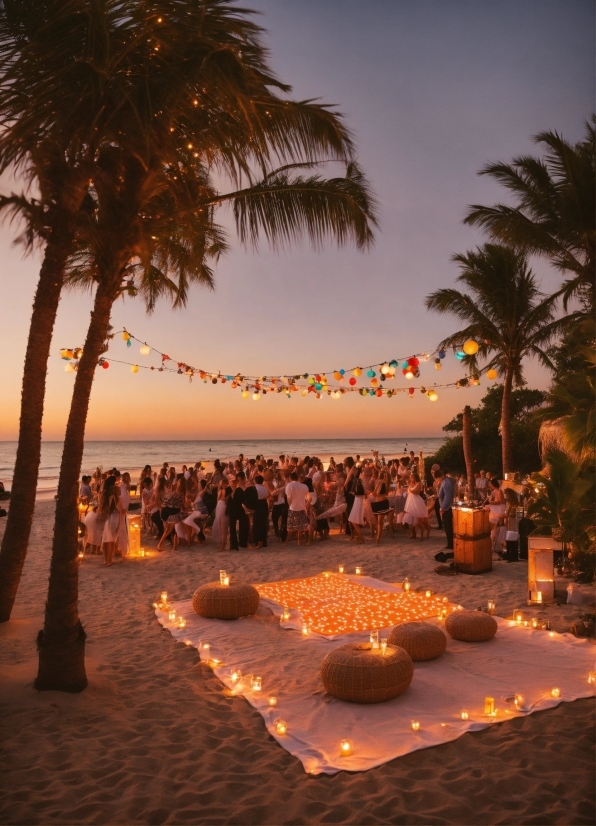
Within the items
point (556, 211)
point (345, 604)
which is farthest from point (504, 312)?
point (345, 604)

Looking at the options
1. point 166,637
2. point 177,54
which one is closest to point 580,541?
point 166,637

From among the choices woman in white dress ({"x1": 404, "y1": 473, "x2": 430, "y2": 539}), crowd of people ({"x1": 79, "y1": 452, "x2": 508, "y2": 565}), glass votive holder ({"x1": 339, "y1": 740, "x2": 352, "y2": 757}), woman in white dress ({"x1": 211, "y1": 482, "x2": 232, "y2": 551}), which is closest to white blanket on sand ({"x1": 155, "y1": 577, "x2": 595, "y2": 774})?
glass votive holder ({"x1": 339, "y1": 740, "x2": 352, "y2": 757})

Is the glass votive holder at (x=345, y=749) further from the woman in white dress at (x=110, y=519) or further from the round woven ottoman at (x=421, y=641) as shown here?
the woman in white dress at (x=110, y=519)

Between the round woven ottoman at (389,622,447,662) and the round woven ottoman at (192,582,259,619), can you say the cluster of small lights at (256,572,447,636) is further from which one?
the round woven ottoman at (389,622,447,662)

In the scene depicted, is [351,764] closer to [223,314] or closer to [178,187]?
[178,187]

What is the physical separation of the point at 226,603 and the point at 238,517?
5078 millimetres

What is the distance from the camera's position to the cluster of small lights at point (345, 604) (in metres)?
7.03

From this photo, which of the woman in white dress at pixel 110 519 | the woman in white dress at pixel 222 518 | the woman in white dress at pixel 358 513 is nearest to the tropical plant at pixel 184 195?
the woman in white dress at pixel 110 519

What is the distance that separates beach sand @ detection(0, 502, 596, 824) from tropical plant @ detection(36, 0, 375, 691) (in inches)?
23.4

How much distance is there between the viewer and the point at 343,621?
712 centimetres

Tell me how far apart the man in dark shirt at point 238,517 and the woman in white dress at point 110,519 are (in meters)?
2.33

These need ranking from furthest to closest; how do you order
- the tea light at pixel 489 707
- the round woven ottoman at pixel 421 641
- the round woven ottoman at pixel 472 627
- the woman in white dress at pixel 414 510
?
the woman in white dress at pixel 414 510 < the round woven ottoman at pixel 472 627 < the round woven ottoman at pixel 421 641 < the tea light at pixel 489 707

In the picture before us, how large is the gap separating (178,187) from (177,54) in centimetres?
106

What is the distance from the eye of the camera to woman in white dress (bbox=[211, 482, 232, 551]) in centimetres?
1222
